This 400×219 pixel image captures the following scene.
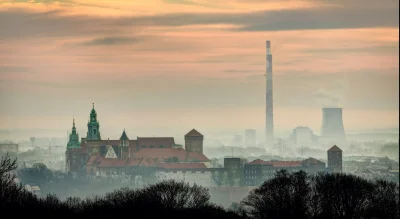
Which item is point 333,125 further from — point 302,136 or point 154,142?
point 154,142

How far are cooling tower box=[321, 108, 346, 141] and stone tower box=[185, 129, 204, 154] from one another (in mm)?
45896

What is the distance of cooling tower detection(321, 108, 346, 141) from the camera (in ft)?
630

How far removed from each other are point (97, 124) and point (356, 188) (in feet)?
287

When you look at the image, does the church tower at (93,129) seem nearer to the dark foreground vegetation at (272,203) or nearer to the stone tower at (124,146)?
the stone tower at (124,146)

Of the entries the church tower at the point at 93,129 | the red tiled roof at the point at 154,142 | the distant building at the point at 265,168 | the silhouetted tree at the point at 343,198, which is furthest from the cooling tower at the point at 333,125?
the silhouetted tree at the point at 343,198

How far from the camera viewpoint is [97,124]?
138 meters

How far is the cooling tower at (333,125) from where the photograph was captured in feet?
630

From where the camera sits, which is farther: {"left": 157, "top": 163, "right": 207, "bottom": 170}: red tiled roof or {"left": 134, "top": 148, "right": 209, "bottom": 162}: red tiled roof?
{"left": 134, "top": 148, "right": 209, "bottom": 162}: red tiled roof

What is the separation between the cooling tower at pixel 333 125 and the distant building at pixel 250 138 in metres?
9.34

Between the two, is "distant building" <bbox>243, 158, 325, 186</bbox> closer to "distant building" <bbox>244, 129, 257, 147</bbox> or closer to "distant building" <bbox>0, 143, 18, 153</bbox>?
"distant building" <bbox>0, 143, 18, 153</bbox>

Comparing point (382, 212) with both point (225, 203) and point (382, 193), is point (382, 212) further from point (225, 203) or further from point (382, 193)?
point (225, 203)

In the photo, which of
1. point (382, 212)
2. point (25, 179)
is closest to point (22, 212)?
point (382, 212)

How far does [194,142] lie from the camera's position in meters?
148

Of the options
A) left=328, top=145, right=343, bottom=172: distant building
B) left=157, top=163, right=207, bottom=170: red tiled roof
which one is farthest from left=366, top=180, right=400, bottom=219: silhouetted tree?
left=328, top=145, right=343, bottom=172: distant building
